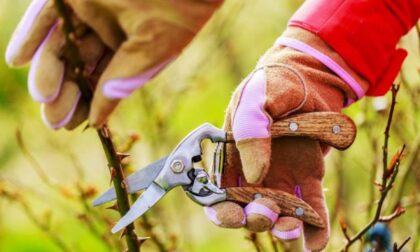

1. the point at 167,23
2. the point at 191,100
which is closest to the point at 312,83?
the point at 167,23

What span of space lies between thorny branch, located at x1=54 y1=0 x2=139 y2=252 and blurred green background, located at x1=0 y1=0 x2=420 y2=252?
103cm

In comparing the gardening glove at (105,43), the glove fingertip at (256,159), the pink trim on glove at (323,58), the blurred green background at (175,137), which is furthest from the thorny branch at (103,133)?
the blurred green background at (175,137)

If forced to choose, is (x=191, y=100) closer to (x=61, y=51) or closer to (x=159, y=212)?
(x=159, y=212)

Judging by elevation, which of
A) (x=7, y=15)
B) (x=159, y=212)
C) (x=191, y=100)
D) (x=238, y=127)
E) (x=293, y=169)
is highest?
(x=238, y=127)

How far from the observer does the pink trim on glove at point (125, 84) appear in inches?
54.2

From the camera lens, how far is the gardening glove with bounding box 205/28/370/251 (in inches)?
60.1

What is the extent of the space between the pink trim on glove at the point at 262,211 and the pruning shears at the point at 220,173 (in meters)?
0.03

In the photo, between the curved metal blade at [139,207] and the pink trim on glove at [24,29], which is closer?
the pink trim on glove at [24,29]

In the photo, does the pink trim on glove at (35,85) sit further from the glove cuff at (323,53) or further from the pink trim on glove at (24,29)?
the glove cuff at (323,53)

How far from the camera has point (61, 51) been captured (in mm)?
1435

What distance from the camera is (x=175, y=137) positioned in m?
4.31

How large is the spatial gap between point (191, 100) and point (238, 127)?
4845 millimetres

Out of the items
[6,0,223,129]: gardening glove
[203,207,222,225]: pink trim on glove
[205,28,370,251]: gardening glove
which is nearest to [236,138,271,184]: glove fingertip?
[205,28,370,251]: gardening glove

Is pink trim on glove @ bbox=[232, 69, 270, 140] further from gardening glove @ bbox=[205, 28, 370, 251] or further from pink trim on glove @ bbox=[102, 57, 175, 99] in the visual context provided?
pink trim on glove @ bbox=[102, 57, 175, 99]
